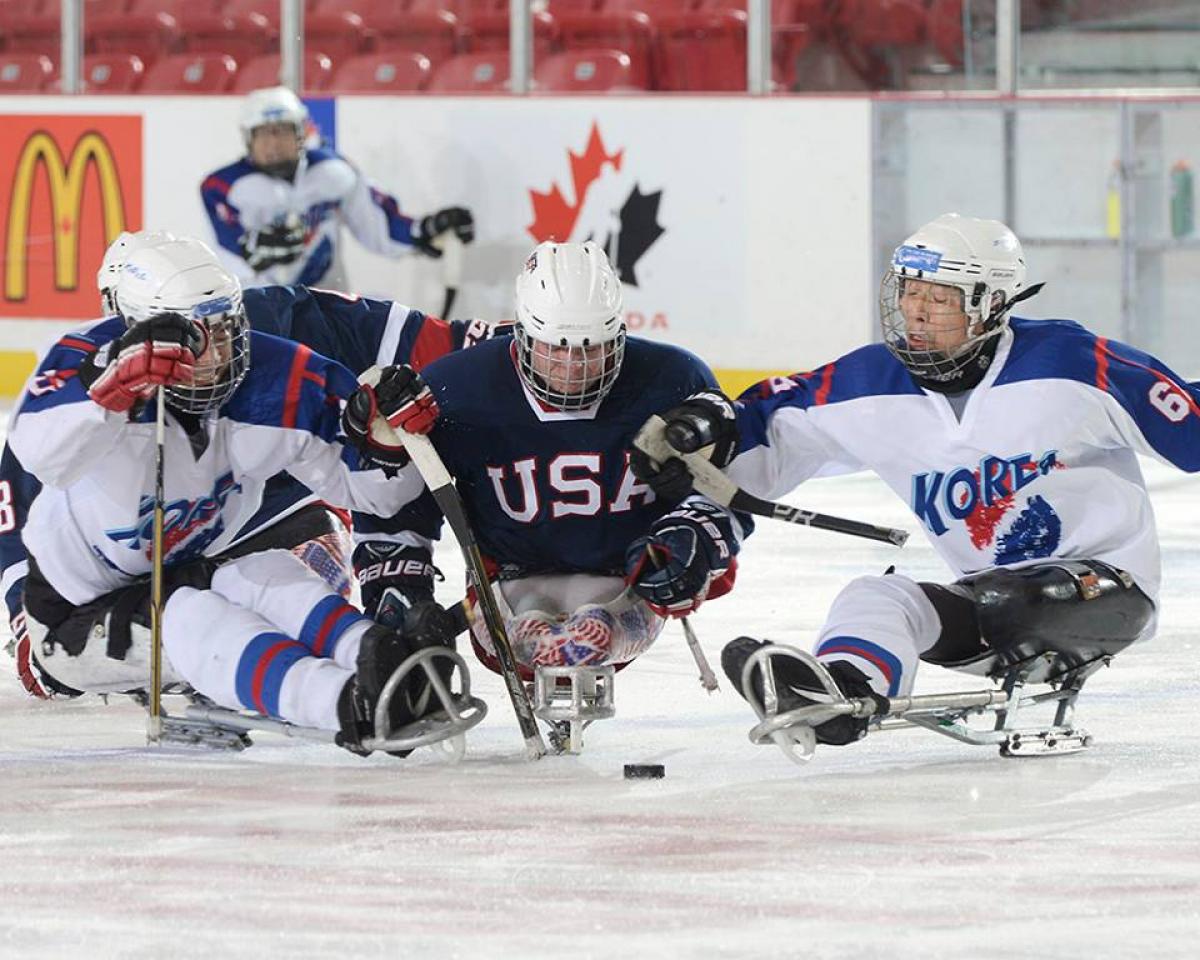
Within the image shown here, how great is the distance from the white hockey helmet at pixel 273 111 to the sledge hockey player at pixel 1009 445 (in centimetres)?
478

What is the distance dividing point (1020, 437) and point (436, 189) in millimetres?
5115

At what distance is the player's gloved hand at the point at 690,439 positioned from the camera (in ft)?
11.5

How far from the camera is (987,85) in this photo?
789 centimetres

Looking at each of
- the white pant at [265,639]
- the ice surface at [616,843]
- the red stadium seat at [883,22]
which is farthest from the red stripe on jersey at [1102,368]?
the red stadium seat at [883,22]

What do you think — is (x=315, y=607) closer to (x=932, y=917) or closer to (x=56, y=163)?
(x=932, y=917)

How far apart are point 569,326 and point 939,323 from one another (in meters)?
0.50

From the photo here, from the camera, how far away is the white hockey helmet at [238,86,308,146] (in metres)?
8.16

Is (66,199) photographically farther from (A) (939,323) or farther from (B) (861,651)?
(B) (861,651)

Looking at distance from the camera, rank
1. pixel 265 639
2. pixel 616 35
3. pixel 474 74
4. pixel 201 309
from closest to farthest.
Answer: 1. pixel 265 639
2. pixel 201 309
3. pixel 616 35
4. pixel 474 74

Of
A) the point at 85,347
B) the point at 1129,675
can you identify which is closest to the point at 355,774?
the point at 85,347

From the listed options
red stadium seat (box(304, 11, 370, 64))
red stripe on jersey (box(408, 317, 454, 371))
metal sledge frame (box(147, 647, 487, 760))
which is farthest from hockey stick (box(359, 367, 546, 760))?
red stadium seat (box(304, 11, 370, 64))

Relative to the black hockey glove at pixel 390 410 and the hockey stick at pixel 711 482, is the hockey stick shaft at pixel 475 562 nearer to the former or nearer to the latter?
the black hockey glove at pixel 390 410

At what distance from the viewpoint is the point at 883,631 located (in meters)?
3.32

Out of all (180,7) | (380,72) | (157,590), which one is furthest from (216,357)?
(180,7)
